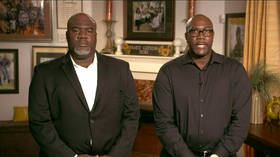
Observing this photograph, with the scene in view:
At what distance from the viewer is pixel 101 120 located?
6.85ft

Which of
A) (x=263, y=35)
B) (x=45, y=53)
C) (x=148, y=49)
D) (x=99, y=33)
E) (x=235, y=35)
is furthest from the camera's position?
(x=99, y=33)

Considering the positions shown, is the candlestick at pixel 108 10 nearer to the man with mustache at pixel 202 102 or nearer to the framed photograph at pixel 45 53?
the framed photograph at pixel 45 53

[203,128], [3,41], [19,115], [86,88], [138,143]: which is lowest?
[138,143]

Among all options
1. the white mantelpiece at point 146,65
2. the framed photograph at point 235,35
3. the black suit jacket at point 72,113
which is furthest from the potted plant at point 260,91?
the white mantelpiece at point 146,65

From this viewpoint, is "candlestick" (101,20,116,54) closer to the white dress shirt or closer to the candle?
the candle

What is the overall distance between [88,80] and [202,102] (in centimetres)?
72

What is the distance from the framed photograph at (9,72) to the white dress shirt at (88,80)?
3165 mm

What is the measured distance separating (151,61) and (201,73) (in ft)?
11.3

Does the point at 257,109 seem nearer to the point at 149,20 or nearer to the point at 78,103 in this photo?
the point at 78,103

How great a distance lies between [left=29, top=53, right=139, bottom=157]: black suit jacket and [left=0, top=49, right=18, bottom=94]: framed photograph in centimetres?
309

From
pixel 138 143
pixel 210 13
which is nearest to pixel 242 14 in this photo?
pixel 210 13

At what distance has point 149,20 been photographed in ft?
19.2

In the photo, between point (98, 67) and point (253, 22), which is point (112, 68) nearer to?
point (98, 67)

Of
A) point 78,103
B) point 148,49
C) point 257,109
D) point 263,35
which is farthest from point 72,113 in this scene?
point 148,49
